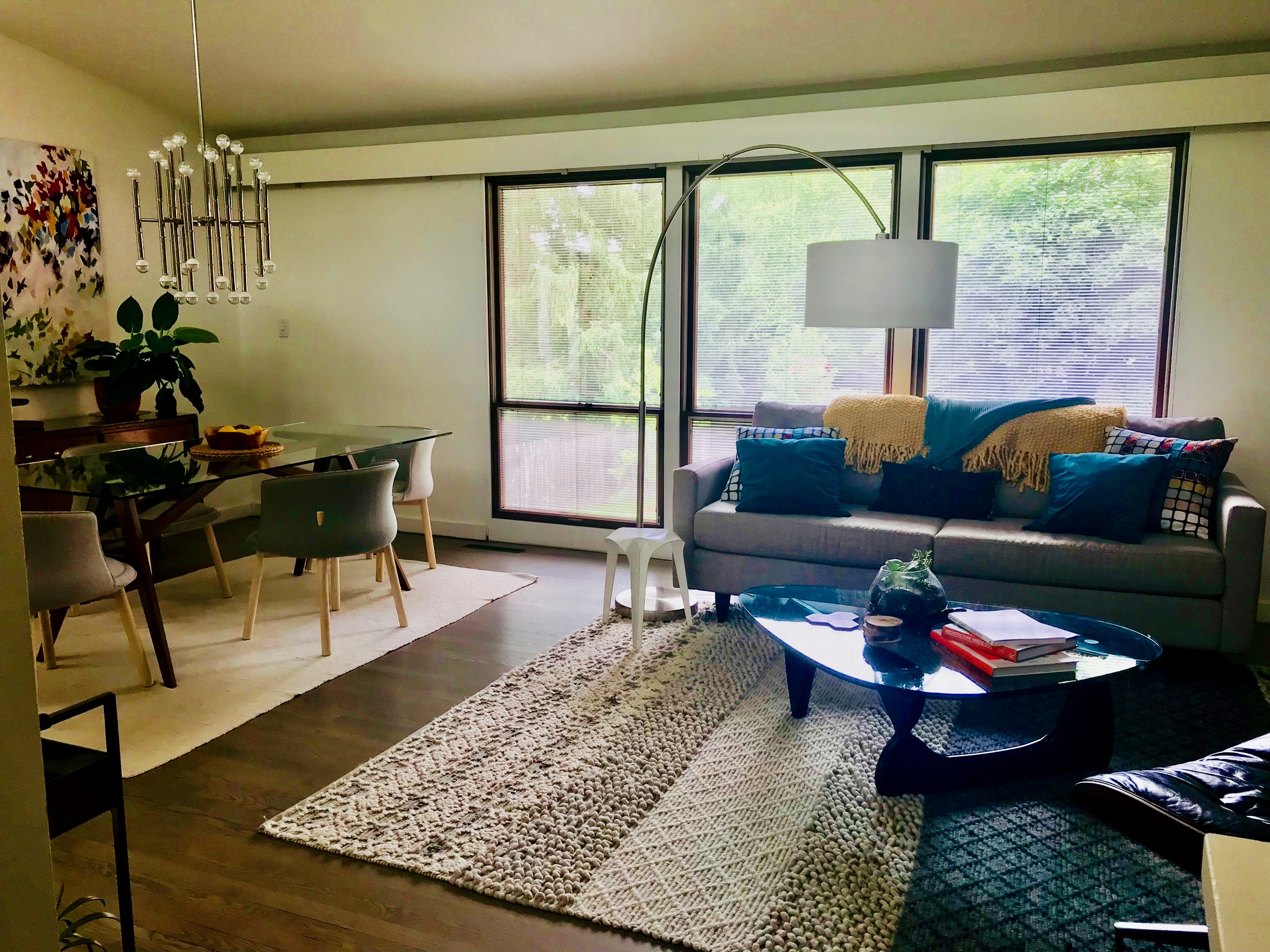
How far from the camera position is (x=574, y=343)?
5316 mm

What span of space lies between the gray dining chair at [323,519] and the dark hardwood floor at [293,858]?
18.0 inches

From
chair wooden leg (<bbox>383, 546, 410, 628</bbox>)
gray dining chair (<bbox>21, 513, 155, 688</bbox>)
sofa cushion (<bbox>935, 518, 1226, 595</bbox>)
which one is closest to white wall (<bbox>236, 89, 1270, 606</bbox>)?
sofa cushion (<bbox>935, 518, 1226, 595</bbox>)

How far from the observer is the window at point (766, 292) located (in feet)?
15.3

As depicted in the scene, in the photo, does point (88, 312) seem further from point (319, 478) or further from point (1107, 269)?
point (1107, 269)

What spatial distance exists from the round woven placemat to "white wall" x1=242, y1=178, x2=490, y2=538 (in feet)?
5.63

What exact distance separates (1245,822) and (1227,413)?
2947 mm

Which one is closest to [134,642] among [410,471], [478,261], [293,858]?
[293,858]

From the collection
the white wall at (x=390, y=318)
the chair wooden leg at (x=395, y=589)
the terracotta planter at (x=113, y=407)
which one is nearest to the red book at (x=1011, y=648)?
the chair wooden leg at (x=395, y=589)

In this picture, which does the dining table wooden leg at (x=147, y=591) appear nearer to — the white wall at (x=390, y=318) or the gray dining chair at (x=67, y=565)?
the gray dining chair at (x=67, y=565)

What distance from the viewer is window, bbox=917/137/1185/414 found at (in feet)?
13.8

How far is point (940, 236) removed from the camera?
14.8ft

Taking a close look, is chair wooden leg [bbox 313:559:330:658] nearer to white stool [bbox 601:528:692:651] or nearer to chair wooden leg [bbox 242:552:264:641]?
chair wooden leg [bbox 242:552:264:641]

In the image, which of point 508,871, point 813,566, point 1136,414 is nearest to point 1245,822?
point 508,871

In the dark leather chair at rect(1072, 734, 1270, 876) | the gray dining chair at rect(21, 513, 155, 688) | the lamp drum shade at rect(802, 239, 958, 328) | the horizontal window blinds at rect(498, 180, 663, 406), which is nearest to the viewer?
the dark leather chair at rect(1072, 734, 1270, 876)
